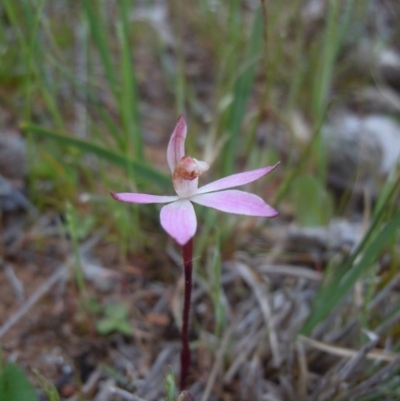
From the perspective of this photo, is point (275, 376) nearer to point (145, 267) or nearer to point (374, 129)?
point (145, 267)

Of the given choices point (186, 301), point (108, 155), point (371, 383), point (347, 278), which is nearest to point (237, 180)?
point (186, 301)

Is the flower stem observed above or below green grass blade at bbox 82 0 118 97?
below

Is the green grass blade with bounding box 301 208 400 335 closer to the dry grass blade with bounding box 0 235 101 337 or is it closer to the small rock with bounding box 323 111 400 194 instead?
the dry grass blade with bounding box 0 235 101 337

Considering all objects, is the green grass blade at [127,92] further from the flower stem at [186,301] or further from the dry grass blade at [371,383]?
the dry grass blade at [371,383]

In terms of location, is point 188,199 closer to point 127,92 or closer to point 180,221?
point 180,221

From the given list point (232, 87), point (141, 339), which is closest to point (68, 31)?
point (232, 87)

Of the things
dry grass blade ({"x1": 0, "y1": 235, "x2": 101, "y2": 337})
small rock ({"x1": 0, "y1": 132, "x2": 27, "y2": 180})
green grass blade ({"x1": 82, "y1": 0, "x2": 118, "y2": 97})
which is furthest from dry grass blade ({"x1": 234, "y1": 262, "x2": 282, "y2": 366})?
small rock ({"x1": 0, "y1": 132, "x2": 27, "y2": 180})
